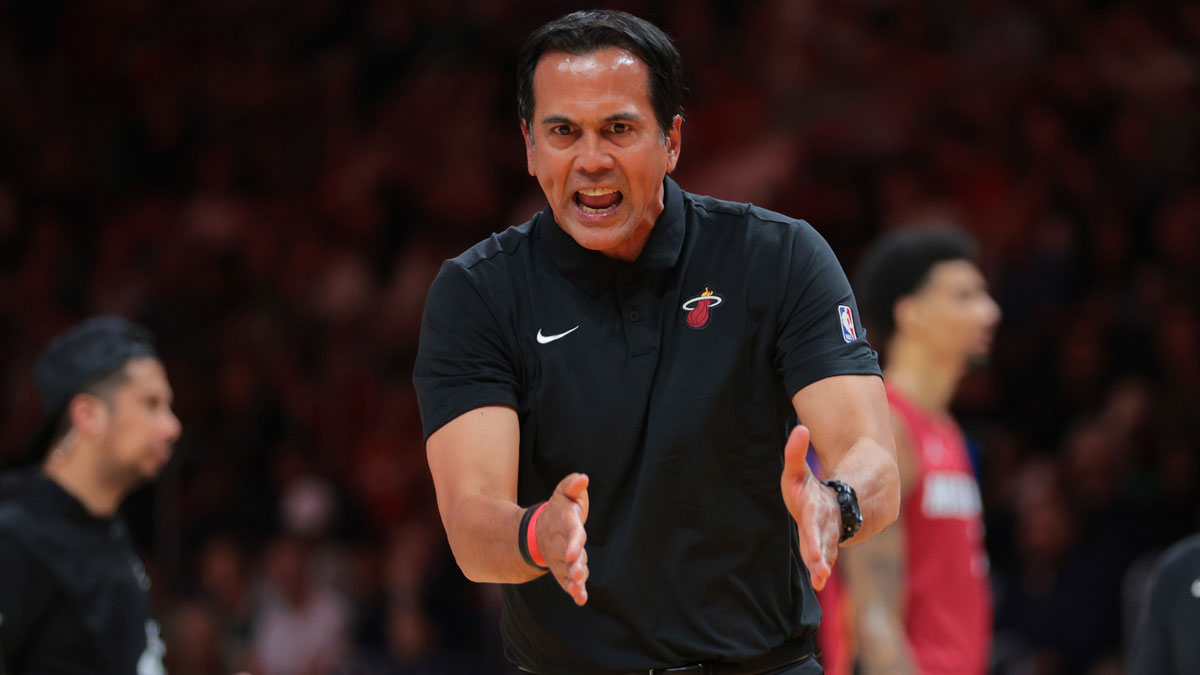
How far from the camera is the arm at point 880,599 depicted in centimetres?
472

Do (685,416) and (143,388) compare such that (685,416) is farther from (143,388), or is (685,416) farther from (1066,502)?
(1066,502)

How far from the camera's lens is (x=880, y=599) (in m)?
4.82

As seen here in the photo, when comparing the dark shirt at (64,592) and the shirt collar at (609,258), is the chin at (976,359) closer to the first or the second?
the shirt collar at (609,258)

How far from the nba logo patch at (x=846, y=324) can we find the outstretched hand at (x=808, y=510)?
0.50m

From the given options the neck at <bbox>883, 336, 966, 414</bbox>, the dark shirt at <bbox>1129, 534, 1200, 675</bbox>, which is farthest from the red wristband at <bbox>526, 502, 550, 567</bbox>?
the neck at <bbox>883, 336, 966, 414</bbox>

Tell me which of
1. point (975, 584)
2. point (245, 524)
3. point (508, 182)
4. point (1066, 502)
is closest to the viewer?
point (975, 584)

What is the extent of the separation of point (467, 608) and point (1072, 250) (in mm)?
3954

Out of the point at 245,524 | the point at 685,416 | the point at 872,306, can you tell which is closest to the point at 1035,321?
the point at 872,306

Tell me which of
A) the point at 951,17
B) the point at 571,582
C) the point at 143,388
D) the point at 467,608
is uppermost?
the point at 951,17

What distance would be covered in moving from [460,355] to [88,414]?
2734 mm

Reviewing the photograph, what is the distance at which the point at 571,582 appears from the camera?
7.58 ft

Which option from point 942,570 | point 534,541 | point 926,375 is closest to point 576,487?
point 534,541

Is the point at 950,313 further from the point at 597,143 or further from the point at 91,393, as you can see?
the point at 91,393

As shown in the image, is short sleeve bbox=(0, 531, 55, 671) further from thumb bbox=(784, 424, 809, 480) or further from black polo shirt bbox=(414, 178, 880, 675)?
thumb bbox=(784, 424, 809, 480)
